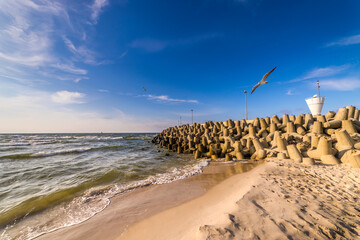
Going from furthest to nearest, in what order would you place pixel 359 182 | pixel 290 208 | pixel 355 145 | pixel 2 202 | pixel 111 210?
pixel 355 145
pixel 2 202
pixel 359 182
pixel 111 210
pixel 290 208

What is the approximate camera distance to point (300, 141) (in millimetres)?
7699

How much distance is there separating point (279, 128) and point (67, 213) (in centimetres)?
1160

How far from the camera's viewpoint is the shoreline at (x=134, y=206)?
8.93 feet

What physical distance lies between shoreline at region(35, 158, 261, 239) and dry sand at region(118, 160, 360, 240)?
0.27m

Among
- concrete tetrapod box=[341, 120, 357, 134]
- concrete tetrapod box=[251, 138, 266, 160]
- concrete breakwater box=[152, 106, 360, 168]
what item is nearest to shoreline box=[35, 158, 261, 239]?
concrete tetrapod box=[251, 138, 266, 160]

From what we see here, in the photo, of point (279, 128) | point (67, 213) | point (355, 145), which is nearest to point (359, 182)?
point (355, 145)

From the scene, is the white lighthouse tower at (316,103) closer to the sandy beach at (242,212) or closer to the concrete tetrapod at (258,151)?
the concrete tetrapod at (258,151)

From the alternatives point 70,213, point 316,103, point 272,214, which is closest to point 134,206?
point 70,213

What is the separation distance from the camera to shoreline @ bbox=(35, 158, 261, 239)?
2721mm

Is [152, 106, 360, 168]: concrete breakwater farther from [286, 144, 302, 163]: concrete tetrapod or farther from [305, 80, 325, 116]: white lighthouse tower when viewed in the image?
[305, 80, 325, 116]: white lighthouse tower

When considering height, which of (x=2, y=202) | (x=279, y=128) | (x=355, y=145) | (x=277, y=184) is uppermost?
(x=279, y=128)

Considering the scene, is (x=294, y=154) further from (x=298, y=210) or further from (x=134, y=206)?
(x=134, y=206)

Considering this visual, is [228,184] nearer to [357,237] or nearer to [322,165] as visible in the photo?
[357,237]

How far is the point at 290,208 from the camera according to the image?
2594 millimetres
